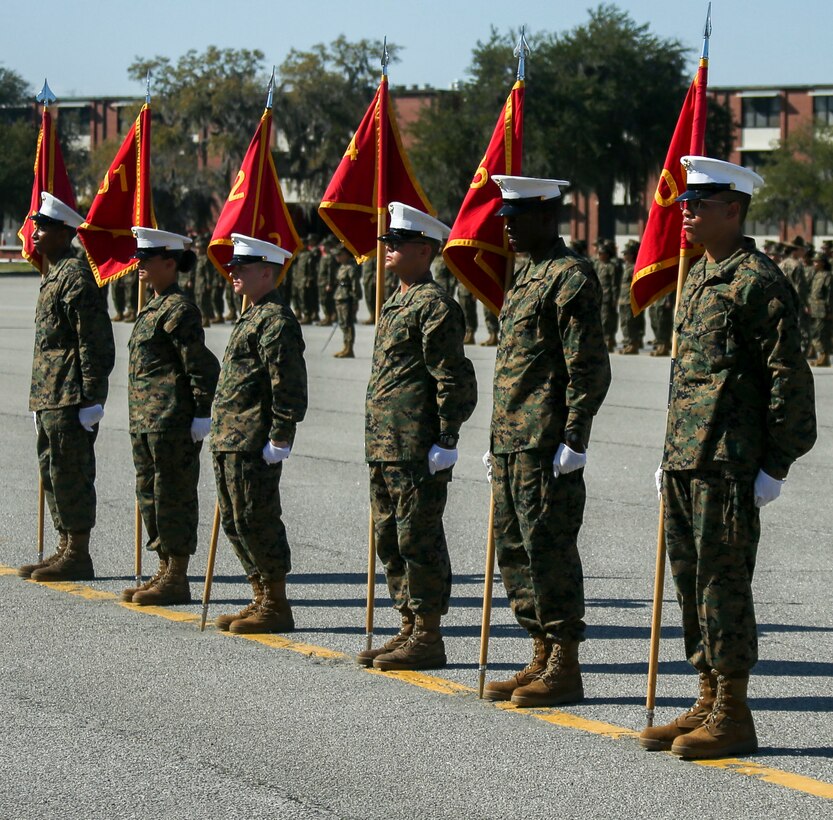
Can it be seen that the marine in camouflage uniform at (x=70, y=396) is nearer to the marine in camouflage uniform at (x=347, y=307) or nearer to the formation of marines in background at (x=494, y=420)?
the formation of marines in background at (x=494, y=420)

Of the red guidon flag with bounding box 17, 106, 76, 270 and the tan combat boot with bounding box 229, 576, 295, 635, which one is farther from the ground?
the red guidon flag with bounding box 17, 106, 76, 270

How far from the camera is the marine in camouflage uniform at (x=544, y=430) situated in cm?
624

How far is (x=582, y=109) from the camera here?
62312 millimetres

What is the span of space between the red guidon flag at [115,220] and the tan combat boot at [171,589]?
2.04m

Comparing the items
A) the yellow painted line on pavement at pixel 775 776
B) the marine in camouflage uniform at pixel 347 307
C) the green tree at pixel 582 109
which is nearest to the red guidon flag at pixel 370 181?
the yellow painted line on pavement at pixel 775 776

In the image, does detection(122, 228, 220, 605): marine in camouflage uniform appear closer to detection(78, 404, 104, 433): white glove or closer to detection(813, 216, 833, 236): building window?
detection(78, 404, 104, 433): white glove

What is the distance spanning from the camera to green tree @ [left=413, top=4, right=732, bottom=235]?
205 ft

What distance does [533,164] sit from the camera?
207ft

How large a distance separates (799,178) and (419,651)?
2578 inches

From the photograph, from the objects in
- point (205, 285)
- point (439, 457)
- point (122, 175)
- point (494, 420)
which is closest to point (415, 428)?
point (439, 457)

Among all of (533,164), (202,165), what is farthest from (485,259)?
(202,165)

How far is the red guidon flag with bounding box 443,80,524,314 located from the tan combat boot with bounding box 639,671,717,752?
1.96 meters

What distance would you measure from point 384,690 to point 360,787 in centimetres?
134

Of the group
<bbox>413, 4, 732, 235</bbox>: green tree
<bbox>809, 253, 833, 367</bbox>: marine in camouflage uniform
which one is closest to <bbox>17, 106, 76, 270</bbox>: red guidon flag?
<bbox>809, 253, 833, 367</bbox>: marine in camouflage uniform
